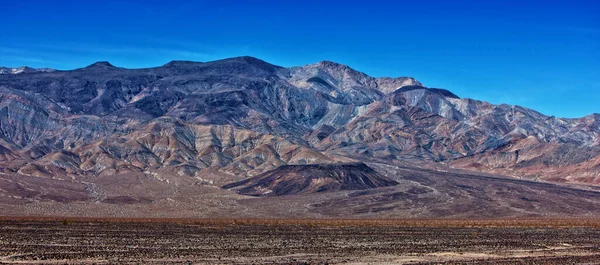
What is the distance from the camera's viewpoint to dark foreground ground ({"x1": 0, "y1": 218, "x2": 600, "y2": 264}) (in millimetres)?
41781

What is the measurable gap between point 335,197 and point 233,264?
378 ft

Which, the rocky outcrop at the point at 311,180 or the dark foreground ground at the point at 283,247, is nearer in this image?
the dark foreground ground at the point at 283,247

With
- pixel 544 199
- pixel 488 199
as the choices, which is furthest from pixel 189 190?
pixel 544 199

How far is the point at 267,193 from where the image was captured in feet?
550

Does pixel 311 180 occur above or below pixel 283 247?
above

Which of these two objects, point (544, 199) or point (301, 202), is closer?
point (301, 202)

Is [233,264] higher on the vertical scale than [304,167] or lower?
lower

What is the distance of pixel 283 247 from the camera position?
162 ft

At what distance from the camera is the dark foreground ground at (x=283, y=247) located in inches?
1645

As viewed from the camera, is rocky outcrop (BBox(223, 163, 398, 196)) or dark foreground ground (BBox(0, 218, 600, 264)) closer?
dark foreground ground (BBox(0, 218, 600, 264))

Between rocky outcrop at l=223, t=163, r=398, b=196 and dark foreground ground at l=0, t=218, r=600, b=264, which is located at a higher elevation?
rocky outcrop at l=223, t=163, r=398, b=196

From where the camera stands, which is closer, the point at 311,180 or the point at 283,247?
the point at 283,247

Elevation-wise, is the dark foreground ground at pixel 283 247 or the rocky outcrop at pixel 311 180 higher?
the rocky outcrop at pixel 311 180

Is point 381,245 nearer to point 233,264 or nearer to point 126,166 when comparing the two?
point 233,264
